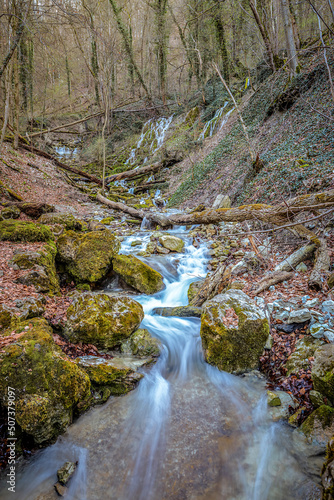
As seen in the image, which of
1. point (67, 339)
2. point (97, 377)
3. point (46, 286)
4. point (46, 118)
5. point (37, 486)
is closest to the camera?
point (37, 486)

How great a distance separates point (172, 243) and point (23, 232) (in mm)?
4770

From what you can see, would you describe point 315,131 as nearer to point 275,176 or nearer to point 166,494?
point 275,176

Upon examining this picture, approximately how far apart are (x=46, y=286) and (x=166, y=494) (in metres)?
3.77

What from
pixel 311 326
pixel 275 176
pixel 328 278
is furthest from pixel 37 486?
pixel 275 176

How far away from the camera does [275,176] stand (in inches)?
328

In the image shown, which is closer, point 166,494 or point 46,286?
point 166,494

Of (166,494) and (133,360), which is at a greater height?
(133,360)

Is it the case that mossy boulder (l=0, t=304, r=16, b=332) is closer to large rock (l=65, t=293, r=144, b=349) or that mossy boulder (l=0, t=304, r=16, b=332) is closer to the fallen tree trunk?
large rock (l=65, t=293, r=144, b=349)

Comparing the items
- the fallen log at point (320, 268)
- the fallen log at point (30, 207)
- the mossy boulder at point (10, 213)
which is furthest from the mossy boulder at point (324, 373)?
the fallen log at point (30, 207)

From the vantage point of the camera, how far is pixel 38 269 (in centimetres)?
499

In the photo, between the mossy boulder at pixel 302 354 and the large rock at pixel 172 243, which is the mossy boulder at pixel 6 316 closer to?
the mossy boulder at pixel 302 354

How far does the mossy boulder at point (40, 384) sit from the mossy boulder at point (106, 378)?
0.24 metres

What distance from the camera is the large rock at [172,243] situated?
350 inches

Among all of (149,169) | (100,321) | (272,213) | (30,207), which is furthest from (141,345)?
(149,169)
